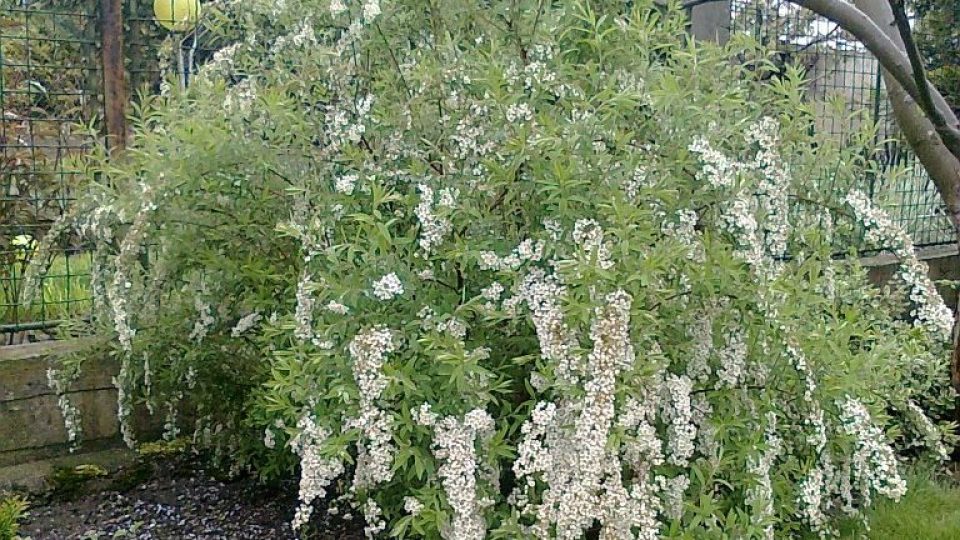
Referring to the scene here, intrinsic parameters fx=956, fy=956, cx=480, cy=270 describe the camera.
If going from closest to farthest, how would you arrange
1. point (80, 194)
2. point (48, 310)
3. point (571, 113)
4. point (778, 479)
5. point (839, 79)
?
point (571, 113), point (778, 479), point (80, 194), point (48, 310), point (839, 79)

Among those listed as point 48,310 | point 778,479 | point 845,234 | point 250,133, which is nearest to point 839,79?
point 845,234

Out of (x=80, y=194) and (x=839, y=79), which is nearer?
(x=80, y=194)

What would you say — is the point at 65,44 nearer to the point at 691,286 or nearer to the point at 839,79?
the point at 691,286

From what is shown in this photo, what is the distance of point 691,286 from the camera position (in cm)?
254

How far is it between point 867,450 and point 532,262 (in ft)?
4.00

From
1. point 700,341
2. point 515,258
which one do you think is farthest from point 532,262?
point 700,341

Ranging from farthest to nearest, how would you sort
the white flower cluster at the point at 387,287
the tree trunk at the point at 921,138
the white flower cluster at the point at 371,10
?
the tree trunk at the point at 921,138 → the white flower cluster at the point at 371,10 → the white flower cluster at the point at 387,287

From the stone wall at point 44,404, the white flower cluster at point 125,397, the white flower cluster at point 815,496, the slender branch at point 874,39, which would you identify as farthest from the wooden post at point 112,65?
the white flower cluster at point 815,496

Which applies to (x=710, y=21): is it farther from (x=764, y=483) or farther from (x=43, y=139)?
(x=43, y=139)

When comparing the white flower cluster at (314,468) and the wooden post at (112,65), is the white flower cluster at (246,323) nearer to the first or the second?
the white flower cluster at (314,468)

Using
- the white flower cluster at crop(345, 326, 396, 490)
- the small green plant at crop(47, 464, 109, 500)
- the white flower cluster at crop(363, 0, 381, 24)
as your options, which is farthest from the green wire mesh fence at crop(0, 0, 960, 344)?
the white flower cluster at crop(345, 326, 396, 490)

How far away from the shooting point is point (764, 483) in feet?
8.79

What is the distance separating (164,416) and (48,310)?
0.69 metres

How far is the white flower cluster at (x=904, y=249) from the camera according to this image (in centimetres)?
285
